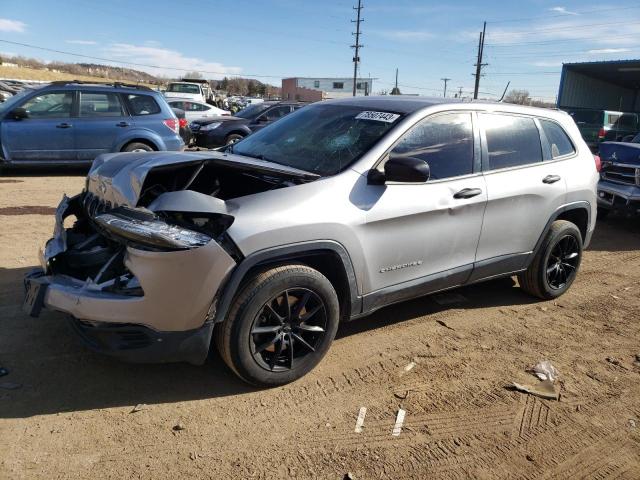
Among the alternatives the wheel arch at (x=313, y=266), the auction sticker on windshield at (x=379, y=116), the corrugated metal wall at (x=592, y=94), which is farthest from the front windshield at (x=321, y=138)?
the corrugated metal wall at (x=592, y=94)

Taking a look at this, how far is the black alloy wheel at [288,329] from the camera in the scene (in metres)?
3.13

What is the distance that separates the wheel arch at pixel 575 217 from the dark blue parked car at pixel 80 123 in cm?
753

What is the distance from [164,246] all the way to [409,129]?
1929mm

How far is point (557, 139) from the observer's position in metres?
4.92

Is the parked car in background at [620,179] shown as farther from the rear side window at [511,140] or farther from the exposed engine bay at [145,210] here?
the exposed engine bay at [145,210]

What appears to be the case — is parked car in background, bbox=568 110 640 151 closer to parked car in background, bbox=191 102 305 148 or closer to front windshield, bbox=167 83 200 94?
parked car in background, bbox=191 102 305 148

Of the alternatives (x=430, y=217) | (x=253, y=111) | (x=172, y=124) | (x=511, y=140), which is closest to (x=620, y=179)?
(x=511, y=140)

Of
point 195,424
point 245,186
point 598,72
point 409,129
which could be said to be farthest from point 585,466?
point 598,72

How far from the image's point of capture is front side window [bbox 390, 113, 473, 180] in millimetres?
3756

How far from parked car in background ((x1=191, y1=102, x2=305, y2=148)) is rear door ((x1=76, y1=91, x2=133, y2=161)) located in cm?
477

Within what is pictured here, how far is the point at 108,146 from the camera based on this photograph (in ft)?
33.3

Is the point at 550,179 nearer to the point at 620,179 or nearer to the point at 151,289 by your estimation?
Result: the point at 151,289

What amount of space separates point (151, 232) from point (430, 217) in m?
1.94

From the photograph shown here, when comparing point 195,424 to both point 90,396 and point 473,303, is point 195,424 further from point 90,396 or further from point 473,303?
point 473,303
